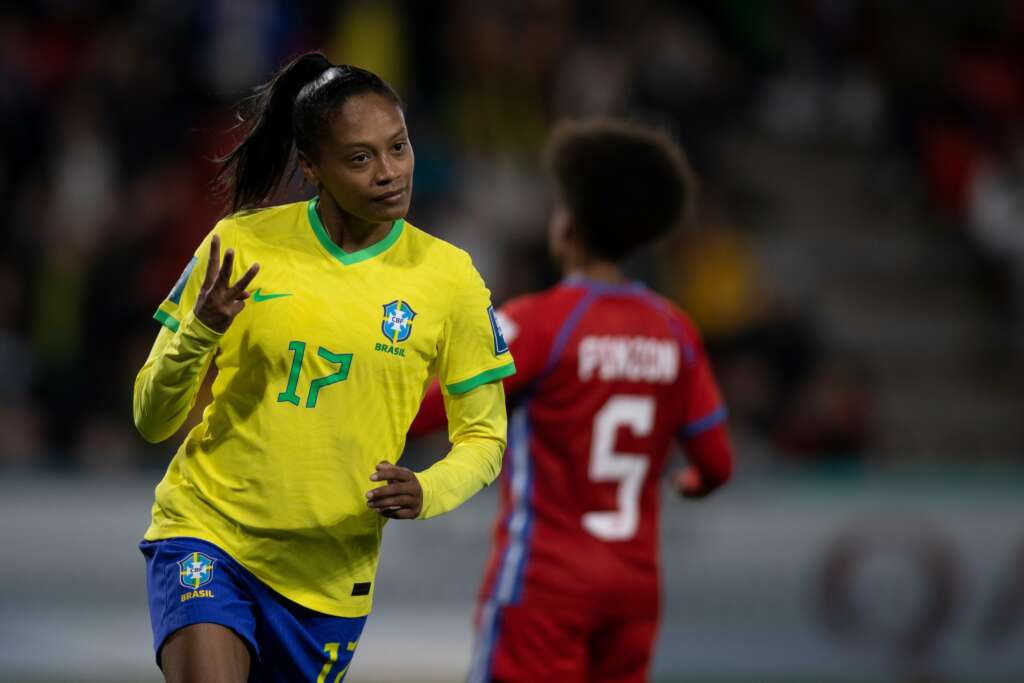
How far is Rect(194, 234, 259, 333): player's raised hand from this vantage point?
3469 mm

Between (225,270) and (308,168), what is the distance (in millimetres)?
484

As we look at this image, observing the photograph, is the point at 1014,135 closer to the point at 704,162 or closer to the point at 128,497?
the point at 704,162

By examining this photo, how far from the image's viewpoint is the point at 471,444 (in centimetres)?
387

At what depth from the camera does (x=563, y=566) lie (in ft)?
16.1

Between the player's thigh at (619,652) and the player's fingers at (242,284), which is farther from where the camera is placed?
the player's thigh at (619,652)

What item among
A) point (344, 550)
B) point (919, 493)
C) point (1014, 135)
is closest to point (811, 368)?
point (919, 493)

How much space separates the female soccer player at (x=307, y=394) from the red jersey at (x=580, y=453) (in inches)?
40.9

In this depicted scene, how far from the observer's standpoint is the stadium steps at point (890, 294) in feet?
38.4

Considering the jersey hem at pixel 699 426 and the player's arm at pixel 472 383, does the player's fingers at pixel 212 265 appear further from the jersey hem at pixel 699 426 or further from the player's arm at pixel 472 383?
the jersey hem at pixel 699 426

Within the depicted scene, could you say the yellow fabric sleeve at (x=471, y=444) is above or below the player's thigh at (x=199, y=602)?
above

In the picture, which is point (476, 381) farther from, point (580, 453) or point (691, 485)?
point (691, 485)

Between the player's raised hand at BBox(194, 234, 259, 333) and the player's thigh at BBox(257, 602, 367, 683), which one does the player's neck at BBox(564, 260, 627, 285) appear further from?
the player's raised hand at BBox(194, 234, 259, 333)

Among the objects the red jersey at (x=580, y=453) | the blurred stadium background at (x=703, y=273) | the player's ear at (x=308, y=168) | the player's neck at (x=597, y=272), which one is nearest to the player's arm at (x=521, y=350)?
the red jersey at (x=580, y=453)

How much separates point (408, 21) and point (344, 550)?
8.19m
